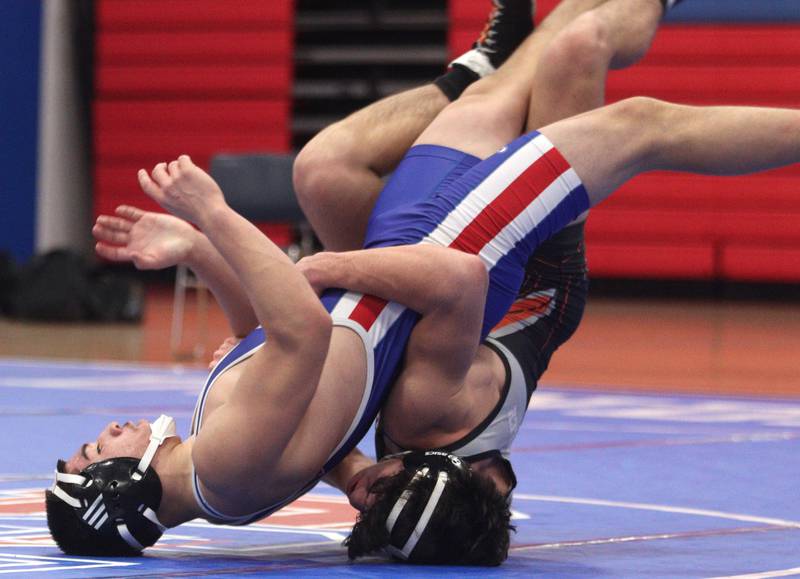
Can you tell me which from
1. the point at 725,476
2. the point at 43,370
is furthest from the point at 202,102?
the point at 725,476

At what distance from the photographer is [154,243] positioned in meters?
2.70

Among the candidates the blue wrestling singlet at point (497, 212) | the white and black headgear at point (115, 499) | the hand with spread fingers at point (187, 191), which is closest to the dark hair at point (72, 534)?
the white and black headgear at point (115, 499)

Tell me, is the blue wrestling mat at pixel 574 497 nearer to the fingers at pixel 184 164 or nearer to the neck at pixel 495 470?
the neck at pixel 495 470

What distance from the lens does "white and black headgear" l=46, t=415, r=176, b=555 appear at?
2613 mm

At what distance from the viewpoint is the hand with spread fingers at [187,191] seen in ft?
8.27

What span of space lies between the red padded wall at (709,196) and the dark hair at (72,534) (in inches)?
334

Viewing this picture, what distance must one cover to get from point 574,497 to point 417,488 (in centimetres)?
100

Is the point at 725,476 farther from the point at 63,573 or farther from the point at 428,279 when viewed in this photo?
the point at 63,573

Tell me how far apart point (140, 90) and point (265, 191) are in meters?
5.46

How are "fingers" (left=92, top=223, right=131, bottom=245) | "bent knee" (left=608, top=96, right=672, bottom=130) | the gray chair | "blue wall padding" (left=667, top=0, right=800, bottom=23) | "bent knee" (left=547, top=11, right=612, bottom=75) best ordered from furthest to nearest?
"blue wall padding" (left=667, top=0, right=800, bottom=23) < the gray chair < "bent knee" (left=547, top=11, right=612, bottom=75) < "bent knee" (left=608, top=96, right=672, bottom=130) < "fingers" (left=92, top=223, right=131, bottom=245)

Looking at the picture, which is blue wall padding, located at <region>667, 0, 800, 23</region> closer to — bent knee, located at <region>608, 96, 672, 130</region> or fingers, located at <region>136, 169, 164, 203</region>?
bent knee, located at <region>608, 96, 672, 130</region>

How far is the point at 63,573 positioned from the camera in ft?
8.13

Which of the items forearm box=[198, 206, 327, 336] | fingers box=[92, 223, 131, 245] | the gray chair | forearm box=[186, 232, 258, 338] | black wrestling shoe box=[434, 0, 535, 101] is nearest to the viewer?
forearm box=[198, 206, 327, 336]

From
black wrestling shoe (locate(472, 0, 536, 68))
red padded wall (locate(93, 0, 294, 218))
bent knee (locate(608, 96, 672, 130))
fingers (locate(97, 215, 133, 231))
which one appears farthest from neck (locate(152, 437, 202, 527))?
red padded wall (locate(93, 0, 294, 218))
